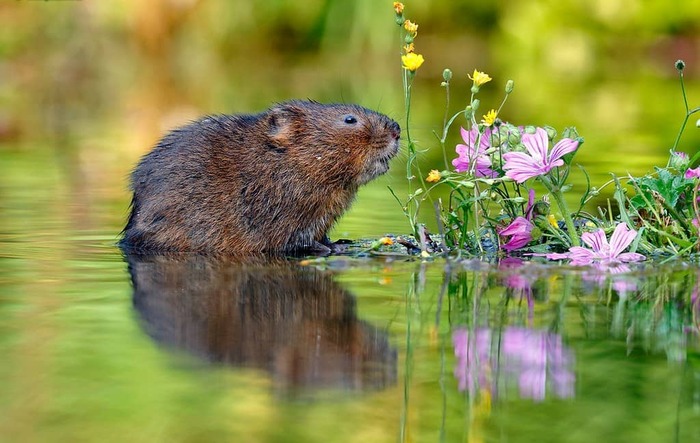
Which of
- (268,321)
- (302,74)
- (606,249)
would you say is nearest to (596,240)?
(606,249)

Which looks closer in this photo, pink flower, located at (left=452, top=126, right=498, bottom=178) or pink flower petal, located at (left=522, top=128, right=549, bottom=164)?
pink flower petal, located at (left=522, top=128, right=549, bottom=164)

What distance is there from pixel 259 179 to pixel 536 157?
148 cm

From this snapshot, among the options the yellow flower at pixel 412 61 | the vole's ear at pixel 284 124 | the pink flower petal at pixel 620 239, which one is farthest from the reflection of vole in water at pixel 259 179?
the pink flower petal at pixel 620 239

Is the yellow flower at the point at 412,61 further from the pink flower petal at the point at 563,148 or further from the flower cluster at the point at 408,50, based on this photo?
the pink flower petal at the point at 563,148

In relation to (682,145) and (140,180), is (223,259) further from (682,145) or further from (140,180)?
(682,145)

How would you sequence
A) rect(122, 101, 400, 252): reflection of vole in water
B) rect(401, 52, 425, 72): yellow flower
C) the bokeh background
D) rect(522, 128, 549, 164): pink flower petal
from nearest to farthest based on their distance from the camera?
rect(401, 52, 425, 72): yellow flower, rect(522, 128, 549, 164): pink flower petal, rect(122, 101, 400, 252): reflection of vole in water, the bokeh background

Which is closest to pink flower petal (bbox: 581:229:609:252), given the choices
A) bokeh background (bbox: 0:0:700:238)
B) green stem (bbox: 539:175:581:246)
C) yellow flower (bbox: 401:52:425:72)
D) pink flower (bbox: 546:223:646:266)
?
pink flower (bbox: 546:223:646:266)

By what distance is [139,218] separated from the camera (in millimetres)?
6109

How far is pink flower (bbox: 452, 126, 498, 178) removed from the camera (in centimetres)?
550

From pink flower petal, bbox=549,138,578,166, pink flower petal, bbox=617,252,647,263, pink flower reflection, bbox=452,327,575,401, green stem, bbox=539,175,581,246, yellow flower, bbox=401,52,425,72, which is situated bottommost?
pink flower reflection, bbox=452,327,575,401

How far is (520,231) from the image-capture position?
18.0 feet

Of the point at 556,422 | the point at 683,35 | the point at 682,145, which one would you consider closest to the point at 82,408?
the point at 556,422

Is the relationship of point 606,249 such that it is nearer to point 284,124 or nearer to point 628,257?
point 628,257

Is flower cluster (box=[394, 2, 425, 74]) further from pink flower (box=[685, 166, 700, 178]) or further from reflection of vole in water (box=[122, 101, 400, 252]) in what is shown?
pink flower (box=[685, 166, 700, 178])
